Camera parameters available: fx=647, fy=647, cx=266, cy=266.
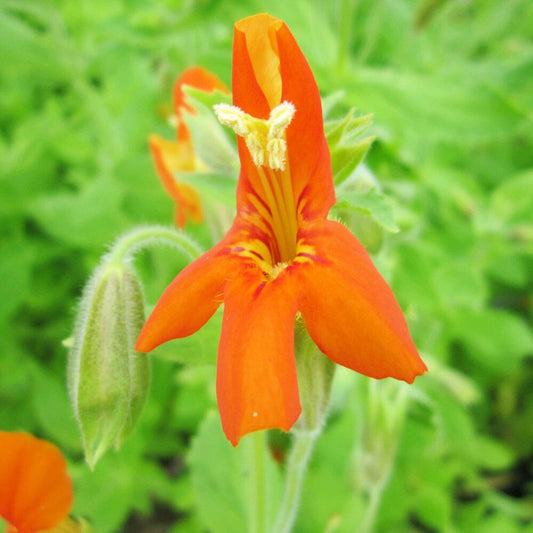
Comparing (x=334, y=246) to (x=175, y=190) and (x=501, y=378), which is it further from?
(x=501, y=378)

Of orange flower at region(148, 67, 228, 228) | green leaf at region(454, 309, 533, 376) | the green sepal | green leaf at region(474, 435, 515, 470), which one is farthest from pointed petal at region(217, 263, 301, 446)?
green leaf at region(474, 435, 515, 470)

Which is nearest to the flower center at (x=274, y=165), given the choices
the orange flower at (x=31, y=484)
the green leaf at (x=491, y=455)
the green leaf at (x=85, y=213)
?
the orange flower at (x=31, y=484)

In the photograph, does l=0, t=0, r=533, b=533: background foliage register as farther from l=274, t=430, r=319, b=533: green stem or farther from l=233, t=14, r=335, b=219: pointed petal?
l=233, t=14, r=335, b=219: pointed petal

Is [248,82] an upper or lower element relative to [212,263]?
upper

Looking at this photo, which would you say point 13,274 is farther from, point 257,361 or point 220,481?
point 257,361

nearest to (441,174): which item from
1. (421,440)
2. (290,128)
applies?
(421,440)

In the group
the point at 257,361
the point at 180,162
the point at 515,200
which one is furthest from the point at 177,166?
the point at 515,200
